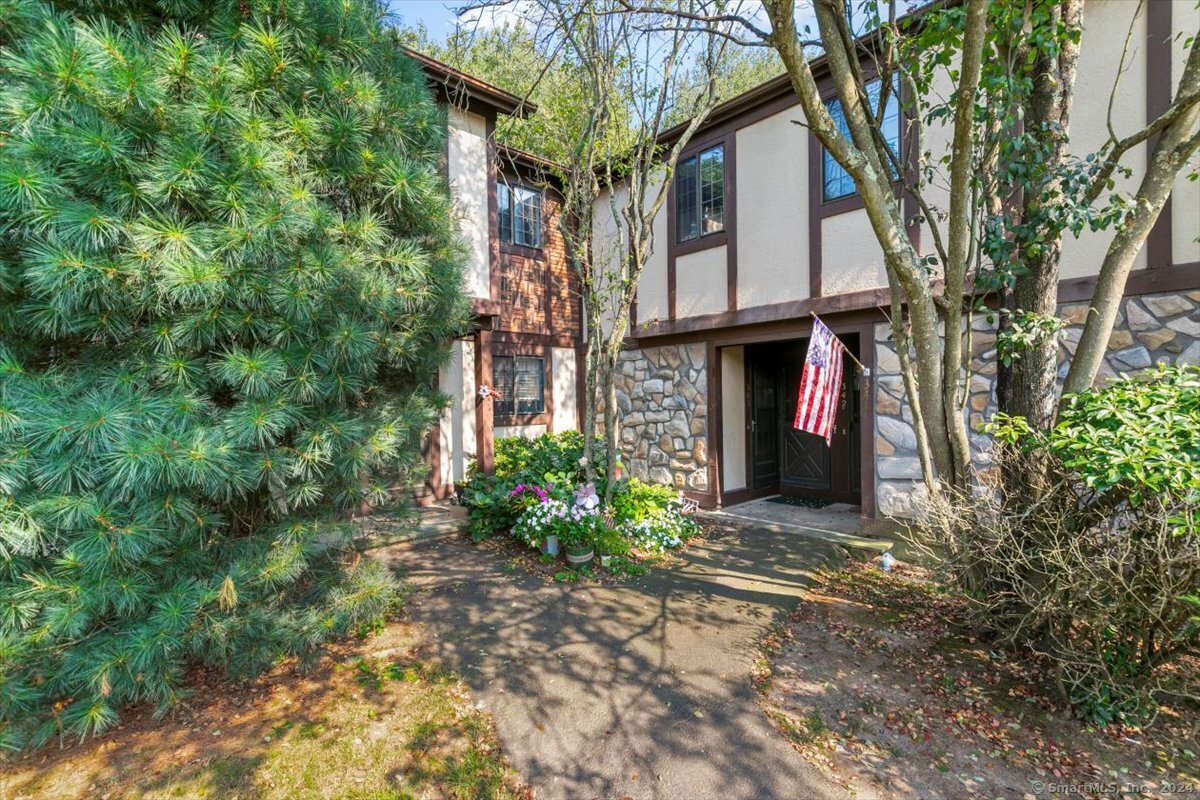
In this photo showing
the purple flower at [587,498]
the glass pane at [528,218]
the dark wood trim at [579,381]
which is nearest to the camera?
the purple flower at [587,498]

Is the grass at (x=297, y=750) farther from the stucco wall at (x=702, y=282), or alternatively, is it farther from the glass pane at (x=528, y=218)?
the glass pane at (x=528, y=218)

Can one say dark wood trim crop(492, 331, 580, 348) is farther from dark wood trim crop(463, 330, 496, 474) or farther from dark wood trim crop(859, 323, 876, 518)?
dark wood trim crop(859, 323, 876, 518)

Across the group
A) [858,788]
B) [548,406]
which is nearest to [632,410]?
[548,406]

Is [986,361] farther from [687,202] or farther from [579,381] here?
[579,381]

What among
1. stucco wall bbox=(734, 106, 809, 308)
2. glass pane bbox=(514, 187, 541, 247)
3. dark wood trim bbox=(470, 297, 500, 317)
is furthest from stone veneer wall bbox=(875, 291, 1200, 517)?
glass pane bbox=(514, 187, 541, 247)

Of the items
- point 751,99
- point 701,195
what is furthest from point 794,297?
point 751,99

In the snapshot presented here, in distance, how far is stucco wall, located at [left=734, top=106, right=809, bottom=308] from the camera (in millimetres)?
6363

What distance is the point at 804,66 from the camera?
9.50 ft

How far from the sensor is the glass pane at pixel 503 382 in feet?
28.2

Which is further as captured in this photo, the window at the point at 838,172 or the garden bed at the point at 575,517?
the window at the point at 838,172

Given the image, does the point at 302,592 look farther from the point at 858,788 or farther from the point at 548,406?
the point at 548,406

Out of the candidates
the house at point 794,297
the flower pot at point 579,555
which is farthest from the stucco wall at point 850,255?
the flower pot at point 579,555

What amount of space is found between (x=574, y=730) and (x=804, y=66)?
144 inches

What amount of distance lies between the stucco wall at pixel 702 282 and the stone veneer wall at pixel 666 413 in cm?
57
